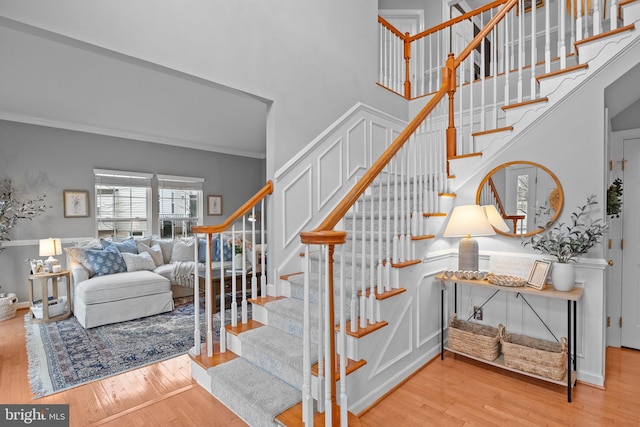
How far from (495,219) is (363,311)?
1.61 metres

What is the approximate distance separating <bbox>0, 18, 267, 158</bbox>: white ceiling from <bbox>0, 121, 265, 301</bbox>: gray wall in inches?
7.3

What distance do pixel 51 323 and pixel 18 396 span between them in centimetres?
192

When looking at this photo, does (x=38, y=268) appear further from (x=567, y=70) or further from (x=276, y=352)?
(x=567, y=70)

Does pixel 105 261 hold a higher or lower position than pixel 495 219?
lower

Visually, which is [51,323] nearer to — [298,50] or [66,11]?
[66,11]

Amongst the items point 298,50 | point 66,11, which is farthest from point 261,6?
point 66,11

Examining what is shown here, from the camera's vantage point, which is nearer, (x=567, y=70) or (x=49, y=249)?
(x=567, y=70)

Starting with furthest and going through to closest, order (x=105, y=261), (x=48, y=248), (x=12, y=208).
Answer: (x=12, y=208)
(x=105, y=261)
(x=48, y=248)

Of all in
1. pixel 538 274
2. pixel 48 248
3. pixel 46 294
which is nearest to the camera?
pixel 538 274

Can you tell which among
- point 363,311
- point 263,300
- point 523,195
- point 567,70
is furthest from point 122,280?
point 567,70

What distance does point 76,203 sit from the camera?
5.16 metres

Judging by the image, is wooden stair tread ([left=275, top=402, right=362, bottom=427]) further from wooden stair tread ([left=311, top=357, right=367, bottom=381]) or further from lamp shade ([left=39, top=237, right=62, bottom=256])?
lamp shade ([left=39, top=237, right=62, bottom=256])

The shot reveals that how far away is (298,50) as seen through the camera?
328 centimetres

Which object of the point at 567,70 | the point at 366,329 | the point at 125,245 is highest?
the point at 567,70
